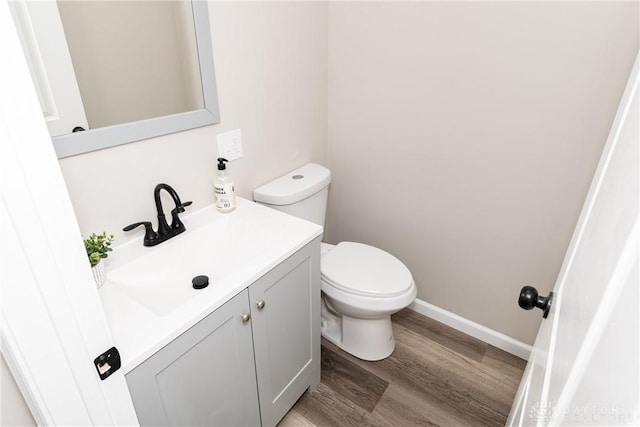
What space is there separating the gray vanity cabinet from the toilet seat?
216 millimetres

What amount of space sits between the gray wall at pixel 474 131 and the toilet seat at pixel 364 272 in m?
0.28

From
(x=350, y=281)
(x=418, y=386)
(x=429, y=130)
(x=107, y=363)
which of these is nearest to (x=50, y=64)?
(x=107, y=363)

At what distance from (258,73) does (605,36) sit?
4.06ft

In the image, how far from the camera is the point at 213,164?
1425 mm

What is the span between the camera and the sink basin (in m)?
1.10

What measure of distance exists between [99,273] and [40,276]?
0.49 metres

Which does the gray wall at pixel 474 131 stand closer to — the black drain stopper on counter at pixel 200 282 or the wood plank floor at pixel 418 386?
the wood plank floor at pixel 418 386

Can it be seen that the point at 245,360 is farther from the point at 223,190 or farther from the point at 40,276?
the point at 40,276

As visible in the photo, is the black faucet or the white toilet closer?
the black faucet

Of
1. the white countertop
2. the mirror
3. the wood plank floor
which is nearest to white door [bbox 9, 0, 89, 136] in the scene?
the mirror

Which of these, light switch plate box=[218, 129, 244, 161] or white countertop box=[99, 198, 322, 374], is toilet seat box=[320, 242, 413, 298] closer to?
white countertop box=[99, 198, 322, 374]

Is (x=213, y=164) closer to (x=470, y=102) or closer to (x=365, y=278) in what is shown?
(x=365, y=278)

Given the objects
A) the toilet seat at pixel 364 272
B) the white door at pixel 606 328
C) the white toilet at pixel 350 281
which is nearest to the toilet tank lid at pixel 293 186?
the white toilet at pixel 350 281

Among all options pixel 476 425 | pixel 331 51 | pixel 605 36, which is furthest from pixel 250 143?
pixel 476 425
